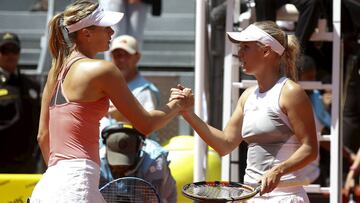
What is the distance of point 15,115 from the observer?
8078 mm

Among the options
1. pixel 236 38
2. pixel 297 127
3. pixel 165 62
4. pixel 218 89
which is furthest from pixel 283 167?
pixel 165 62

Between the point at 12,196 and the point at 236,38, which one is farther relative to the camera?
the point at 12,196

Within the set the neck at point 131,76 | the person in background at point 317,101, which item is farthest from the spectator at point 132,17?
the person in background at point 317,101

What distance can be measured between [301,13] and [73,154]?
3.00 metres

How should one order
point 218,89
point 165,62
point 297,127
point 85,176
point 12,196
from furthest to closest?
point 165,62, point 218,89, point 12,196, point 297,127, point 85,176

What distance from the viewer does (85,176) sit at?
401 cm

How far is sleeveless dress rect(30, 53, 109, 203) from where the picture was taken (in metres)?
3.98

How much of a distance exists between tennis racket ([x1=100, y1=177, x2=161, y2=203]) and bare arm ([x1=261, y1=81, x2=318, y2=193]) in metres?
0.80

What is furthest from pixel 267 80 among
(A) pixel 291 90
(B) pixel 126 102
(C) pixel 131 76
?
(C) pixel 131 76

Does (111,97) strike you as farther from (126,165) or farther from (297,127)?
(126,165)

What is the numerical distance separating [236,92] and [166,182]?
80cm

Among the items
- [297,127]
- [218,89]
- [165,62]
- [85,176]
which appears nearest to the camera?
[85,176]

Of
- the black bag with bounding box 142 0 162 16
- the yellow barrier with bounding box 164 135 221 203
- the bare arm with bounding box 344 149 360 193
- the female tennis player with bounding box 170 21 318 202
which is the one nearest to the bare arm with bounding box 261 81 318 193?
the female tennis player with bounding box 170 21 318 202

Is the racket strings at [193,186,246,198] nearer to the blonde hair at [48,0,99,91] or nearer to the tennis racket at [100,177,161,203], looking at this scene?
the tennis racket at [100,177,161,203]
